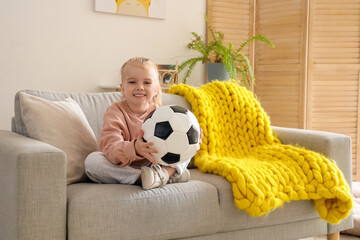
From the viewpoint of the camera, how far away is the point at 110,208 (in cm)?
155

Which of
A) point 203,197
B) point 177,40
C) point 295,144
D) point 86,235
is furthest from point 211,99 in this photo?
point 177,40

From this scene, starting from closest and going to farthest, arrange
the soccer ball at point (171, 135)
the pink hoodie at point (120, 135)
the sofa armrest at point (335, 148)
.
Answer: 1. the soccer ball at point (171, 135)
2. the pink hoodie at point (120, 135)
3. the sofa armrest at point (335, 148)

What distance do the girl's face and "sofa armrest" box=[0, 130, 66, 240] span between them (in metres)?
0.52

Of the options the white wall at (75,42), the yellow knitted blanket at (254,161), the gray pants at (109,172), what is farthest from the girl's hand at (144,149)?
the white wall at (75,42)

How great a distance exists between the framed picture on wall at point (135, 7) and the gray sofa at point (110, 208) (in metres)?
1.69

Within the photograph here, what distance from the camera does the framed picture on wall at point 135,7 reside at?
356 centimetres

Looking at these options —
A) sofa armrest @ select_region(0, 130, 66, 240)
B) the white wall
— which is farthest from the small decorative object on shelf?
sofa armrest @ select_region(0, 130, 66, 240)

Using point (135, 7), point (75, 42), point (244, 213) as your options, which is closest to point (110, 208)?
point (244, 213)

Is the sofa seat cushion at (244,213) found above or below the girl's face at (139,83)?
below

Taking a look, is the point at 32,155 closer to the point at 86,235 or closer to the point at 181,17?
the point at 86,235

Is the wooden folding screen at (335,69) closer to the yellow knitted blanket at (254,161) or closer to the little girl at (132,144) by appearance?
the yellow knitted blanket at (254,161)

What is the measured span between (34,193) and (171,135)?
51 centimetres

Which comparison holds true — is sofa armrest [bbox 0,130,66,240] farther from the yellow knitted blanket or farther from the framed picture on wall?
the framed picture on wall

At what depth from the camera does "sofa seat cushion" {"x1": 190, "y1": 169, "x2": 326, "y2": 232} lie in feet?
5.94
